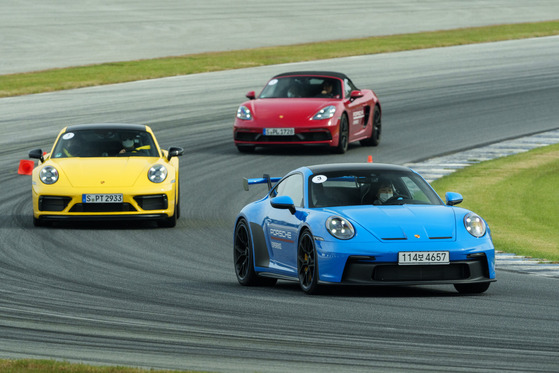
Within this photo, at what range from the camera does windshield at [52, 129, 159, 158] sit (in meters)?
16.9

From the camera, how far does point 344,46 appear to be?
43469 millimetres

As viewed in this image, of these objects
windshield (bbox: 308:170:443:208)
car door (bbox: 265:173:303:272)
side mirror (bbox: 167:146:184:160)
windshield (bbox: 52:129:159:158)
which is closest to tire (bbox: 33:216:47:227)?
windshield (bbox: 52:129:159:158)

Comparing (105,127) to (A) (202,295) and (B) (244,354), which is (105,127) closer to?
(A) (202,295)

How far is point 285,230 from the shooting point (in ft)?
35.8

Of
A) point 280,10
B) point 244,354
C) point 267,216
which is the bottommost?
point 280,10

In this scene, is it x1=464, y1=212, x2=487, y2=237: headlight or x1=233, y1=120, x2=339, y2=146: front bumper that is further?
x1=233, y1=120, x2=339, y2=146: front bumper

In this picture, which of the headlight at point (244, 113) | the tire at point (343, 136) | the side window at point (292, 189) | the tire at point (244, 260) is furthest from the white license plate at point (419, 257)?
the headlight at point (244, 113)

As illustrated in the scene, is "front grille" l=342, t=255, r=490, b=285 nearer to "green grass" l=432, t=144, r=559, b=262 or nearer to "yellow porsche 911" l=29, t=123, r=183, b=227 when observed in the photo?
"green grass" l=432, t=144, r=559, b=262

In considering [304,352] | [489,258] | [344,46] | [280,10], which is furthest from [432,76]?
[304,352]

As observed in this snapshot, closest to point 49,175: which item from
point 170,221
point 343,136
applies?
point 170,221

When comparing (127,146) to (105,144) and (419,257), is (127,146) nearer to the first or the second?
(105,144)

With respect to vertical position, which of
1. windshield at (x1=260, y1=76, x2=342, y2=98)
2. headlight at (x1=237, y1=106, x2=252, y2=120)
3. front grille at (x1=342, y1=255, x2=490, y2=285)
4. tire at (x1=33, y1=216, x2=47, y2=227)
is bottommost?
headlight at (x1=237, y1=106, x2=252, y2=120)

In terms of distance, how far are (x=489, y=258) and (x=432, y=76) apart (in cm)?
2559

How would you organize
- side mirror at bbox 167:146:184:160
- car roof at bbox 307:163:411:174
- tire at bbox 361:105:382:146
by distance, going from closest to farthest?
car roof at bbox 307:163:411:174 < side mirror at bbox 167:146:184:160 < tire at bbox 361:105:382:146
